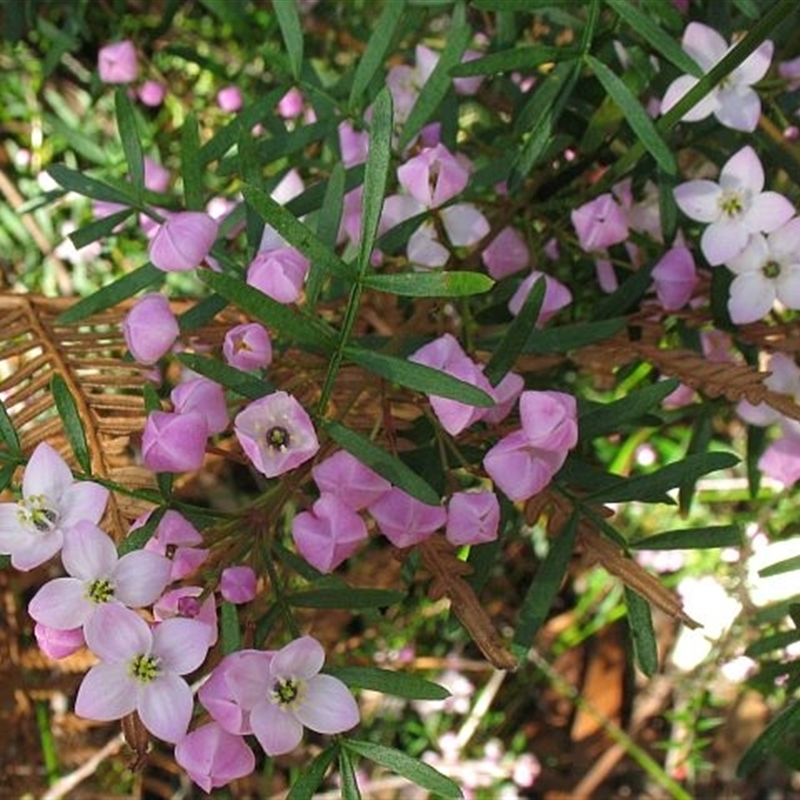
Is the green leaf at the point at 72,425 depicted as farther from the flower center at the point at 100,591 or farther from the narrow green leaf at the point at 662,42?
the narrow green leaf at the point at 662,42

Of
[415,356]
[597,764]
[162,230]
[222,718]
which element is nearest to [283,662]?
[222,718]

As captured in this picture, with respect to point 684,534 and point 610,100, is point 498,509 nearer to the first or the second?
point 684,534

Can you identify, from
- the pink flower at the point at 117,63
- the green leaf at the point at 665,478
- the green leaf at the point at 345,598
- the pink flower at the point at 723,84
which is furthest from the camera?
the pink flower at the point at 117,63

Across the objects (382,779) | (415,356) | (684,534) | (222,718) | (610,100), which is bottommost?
(382,779)

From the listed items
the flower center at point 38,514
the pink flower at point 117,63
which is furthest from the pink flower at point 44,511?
the pink flower at point 117,63

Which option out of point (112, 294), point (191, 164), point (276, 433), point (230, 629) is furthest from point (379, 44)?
point (230, 629)

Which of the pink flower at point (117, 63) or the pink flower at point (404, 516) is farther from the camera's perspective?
the pink flower at point (117, 63)
